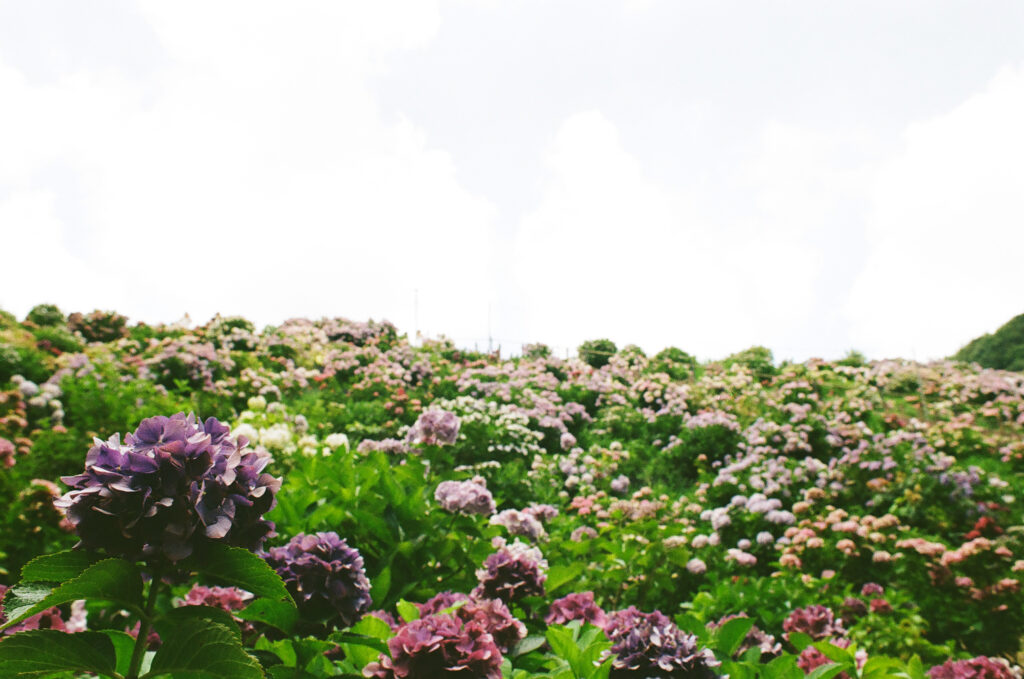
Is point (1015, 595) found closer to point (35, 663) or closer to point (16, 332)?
point (35, 663)

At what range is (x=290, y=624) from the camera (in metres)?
1.51

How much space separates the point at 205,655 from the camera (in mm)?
898

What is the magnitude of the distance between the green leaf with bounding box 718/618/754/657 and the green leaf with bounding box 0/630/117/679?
1.67 m

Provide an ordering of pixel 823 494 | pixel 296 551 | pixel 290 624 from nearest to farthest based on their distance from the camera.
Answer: pixel 290 624, pixel 296 551, pixel 823 494

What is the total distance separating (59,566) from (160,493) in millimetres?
187

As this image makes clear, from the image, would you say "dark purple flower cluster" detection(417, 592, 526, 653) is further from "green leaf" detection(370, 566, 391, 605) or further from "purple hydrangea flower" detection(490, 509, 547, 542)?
"purple hydrangea flower" detection(490, 509, 547, 542)

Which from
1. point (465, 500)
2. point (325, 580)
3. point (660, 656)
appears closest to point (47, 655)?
point (325, 580)

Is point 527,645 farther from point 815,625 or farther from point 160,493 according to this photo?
point 815,625

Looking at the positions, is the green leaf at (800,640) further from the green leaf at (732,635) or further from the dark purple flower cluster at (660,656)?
the dark purple flower cluster at (660,656)

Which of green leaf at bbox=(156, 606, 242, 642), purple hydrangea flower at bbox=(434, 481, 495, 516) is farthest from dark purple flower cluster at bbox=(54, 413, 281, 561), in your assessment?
purple hydrangea flower at bbox=(434, 481, 495, 516)

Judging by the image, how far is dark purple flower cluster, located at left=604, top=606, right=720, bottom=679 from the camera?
1573 mm

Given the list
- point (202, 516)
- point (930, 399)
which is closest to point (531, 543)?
point (202, 516)

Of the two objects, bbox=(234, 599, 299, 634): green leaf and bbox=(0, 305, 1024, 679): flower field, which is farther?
bbox=(234, 599, 299, 634): green leaf

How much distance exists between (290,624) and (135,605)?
0.65 m
